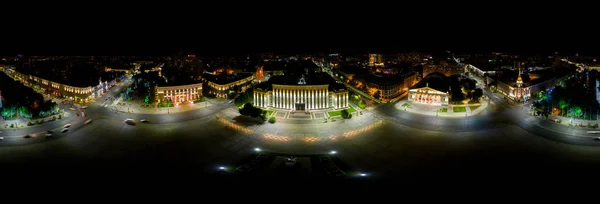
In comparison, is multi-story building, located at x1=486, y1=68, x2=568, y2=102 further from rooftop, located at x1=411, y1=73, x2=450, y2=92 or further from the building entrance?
the building entrance

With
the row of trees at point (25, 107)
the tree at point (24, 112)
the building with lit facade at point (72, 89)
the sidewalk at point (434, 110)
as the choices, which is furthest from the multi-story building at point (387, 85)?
the tree at point (24, 112)

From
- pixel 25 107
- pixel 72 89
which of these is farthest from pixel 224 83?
pixel 25 107

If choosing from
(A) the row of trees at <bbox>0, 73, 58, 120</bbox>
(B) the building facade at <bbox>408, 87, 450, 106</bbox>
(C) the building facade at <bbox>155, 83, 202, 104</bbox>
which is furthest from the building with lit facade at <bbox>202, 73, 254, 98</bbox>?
(B) the building facade at <bbox>408, 87, 450, 106</bbox>

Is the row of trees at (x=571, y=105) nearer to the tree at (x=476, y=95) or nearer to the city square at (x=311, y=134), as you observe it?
the city square at (x=311, y=134)

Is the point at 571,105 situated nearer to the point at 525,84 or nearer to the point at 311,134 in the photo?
the point at 525,84

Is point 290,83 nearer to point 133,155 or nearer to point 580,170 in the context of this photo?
point 133,155
